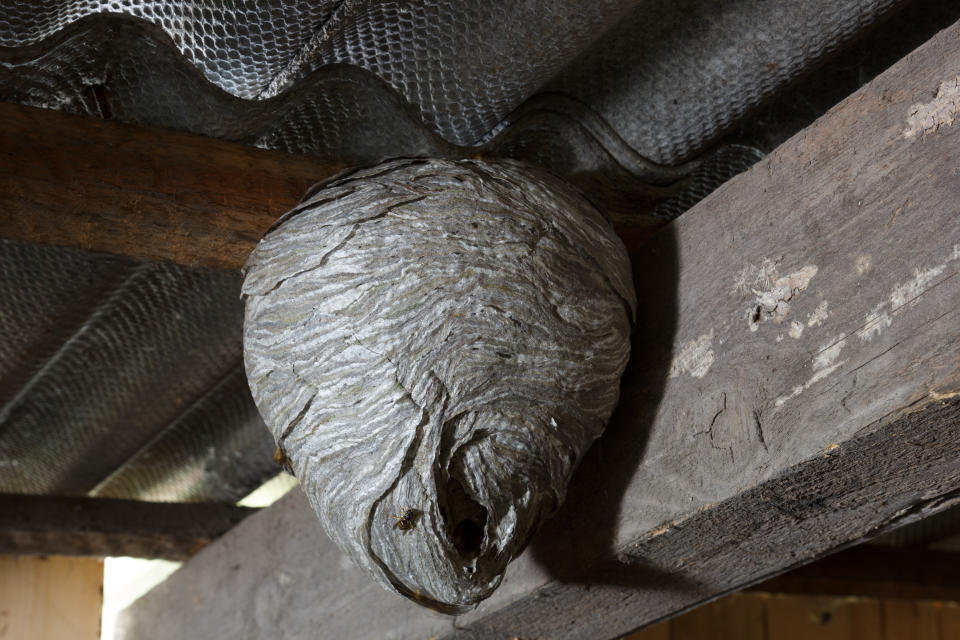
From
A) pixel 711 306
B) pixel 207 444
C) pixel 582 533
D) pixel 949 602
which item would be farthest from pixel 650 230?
pixel 949 602

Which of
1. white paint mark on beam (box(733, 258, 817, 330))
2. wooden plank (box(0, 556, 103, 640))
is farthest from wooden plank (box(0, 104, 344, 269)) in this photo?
wooden plank (box(0, 556, 103, 640))

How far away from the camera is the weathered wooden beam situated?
2146 millimetres

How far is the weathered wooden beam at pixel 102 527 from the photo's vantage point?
2146 millimetres

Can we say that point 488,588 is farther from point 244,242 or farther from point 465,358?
point 244,242

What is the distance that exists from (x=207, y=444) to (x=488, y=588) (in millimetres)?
1276

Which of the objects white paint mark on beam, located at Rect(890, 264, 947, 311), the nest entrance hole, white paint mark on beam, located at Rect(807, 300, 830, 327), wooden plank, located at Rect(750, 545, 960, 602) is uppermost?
white paint mark on beam, located at Rect(890, 264, 947, 311)

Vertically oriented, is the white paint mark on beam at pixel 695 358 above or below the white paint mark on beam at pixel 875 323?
below

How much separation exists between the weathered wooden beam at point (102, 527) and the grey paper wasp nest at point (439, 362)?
47.8 inches

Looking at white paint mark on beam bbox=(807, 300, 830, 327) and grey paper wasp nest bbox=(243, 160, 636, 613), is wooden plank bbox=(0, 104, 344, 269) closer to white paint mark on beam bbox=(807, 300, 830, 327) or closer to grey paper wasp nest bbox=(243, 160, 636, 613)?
grey paper wasp nest bbox=(243, 160, 636, 613)

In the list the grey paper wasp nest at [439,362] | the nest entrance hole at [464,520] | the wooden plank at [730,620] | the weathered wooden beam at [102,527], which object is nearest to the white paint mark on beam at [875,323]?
the grey paper wasp nest at [439,362]

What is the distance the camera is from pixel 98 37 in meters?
1.15

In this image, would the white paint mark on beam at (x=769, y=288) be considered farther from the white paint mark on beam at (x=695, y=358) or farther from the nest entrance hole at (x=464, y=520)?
the nest entrance hole at (x=464, y=520)

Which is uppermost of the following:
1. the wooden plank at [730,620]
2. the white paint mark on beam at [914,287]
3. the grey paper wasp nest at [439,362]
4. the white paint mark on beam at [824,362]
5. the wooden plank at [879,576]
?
the white paint mark on beam at [914,287]

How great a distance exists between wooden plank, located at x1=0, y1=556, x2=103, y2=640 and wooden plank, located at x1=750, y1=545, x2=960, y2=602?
1492 millimetres
